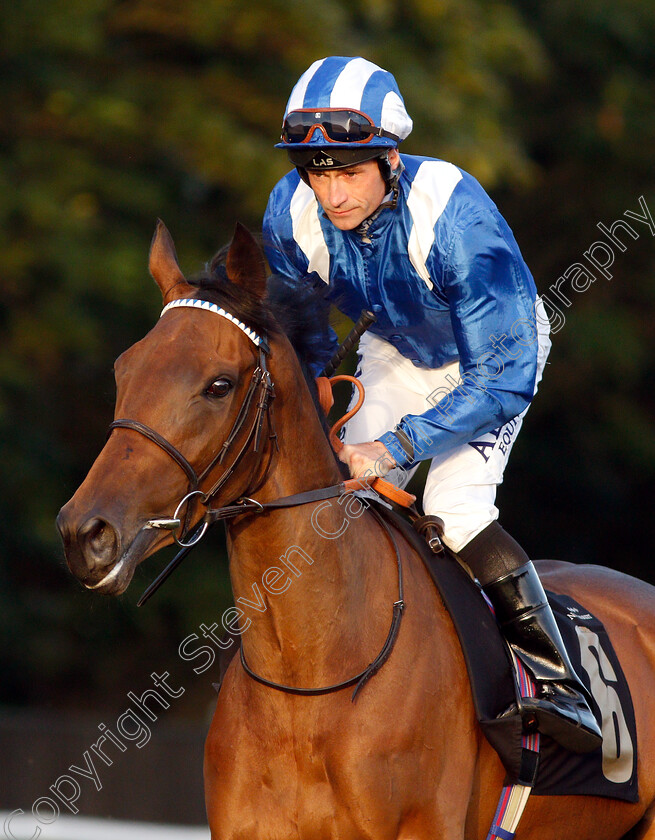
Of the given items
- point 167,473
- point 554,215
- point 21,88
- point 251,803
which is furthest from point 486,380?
point 554,215

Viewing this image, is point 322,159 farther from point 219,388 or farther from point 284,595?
point 284,595

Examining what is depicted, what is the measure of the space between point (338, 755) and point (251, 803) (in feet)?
0.95

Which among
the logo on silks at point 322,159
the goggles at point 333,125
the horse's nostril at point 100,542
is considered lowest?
the horse's nostril at point 100,542

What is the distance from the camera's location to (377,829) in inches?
120

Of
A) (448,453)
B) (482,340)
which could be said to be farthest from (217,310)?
(448,453)

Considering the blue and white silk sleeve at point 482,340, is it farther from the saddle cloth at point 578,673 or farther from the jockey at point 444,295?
the saddle cloth at point 578,673

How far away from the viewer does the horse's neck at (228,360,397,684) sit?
3.15m

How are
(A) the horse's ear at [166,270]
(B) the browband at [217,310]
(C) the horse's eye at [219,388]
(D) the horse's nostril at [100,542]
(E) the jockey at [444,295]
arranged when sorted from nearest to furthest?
(D) the horse's nostril at [100,542] < (C) the horse's eye at [219,388] < (B) the browband at [217,310] < (A) the horse's ear at [166,270] < (E) the jockey at [444,295]

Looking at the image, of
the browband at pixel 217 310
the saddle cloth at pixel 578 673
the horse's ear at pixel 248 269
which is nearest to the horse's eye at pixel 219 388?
the browband at pixel 217 310

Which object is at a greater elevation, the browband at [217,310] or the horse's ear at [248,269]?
the horse's ear at [248,269]

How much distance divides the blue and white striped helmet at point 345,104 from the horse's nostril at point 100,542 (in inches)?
54.8

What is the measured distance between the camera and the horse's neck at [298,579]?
10.3 feet

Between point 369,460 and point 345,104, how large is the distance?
1082mm

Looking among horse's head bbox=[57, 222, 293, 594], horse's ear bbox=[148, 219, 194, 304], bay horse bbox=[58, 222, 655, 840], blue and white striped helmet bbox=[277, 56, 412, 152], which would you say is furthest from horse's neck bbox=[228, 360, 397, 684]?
blue and white striped helmet bbox=[277, 56, 412, 152]
